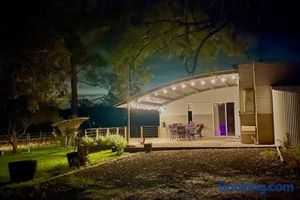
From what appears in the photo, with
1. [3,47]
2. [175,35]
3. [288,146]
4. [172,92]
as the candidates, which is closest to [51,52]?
[3,47]

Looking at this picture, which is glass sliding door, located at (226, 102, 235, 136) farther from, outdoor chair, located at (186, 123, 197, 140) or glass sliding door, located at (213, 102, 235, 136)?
outdoor chair, located at (186, 123, 197, 140)

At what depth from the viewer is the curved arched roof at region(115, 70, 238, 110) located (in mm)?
19688

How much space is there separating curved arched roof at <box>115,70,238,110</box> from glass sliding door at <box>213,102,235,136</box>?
3.78ft

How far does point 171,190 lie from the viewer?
27.0 ft

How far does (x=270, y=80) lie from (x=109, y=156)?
7.48 meters

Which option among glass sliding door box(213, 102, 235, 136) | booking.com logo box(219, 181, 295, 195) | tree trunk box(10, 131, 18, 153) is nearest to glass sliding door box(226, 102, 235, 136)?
glass sliding door box(213, 102, 235, 136)

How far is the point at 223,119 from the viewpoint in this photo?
22516mm

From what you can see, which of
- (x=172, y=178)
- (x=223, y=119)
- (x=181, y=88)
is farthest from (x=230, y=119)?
(x=172, y=178)

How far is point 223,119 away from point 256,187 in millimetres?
14618

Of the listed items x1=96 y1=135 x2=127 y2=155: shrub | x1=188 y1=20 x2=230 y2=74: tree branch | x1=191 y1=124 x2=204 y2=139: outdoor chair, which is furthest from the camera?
x1=191 y1=124 x2=204 y2=139: outdoor chair

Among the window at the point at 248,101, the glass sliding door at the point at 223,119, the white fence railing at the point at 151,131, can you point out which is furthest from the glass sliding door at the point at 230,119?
the window at the point at 248,101

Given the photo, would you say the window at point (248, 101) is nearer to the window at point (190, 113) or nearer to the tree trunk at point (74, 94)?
the window at point (190, 113)

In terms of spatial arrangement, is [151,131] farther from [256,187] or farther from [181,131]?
[256,187]

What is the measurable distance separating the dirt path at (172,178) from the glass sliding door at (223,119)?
8.43 metres
